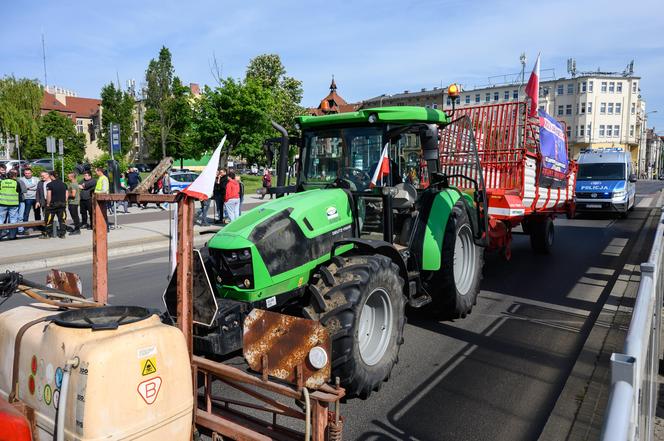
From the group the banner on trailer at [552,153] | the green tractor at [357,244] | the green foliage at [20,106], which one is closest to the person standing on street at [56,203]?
the green tractor at [357,244]

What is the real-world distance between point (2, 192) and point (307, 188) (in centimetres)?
1105

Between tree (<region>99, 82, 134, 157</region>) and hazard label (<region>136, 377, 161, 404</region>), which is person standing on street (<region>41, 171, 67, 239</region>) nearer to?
hazard label (<region>136, 377, 161, 404</region>)

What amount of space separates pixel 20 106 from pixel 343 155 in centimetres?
5592

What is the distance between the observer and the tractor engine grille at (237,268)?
368 cm

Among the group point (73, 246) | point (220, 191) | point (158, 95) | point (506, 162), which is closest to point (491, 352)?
point (506, 162)

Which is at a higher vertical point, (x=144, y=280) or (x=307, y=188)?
(x=307, y=188)

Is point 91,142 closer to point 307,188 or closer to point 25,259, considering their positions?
point 25,259

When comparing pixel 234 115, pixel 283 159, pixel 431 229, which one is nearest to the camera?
pixel 431 229

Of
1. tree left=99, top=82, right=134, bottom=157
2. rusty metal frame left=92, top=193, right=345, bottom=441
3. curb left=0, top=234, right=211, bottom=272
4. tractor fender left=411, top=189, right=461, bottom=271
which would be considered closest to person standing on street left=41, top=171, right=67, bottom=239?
curb left=0, top=234, right=211, bottom=272

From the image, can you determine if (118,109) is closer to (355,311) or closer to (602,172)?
(602,172)

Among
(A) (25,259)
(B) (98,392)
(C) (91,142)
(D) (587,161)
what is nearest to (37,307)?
(B) (98,392)

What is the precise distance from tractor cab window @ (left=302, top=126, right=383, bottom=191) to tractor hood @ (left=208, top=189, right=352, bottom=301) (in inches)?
33.5

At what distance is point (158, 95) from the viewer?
197 feet

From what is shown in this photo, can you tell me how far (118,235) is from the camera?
1359cm
